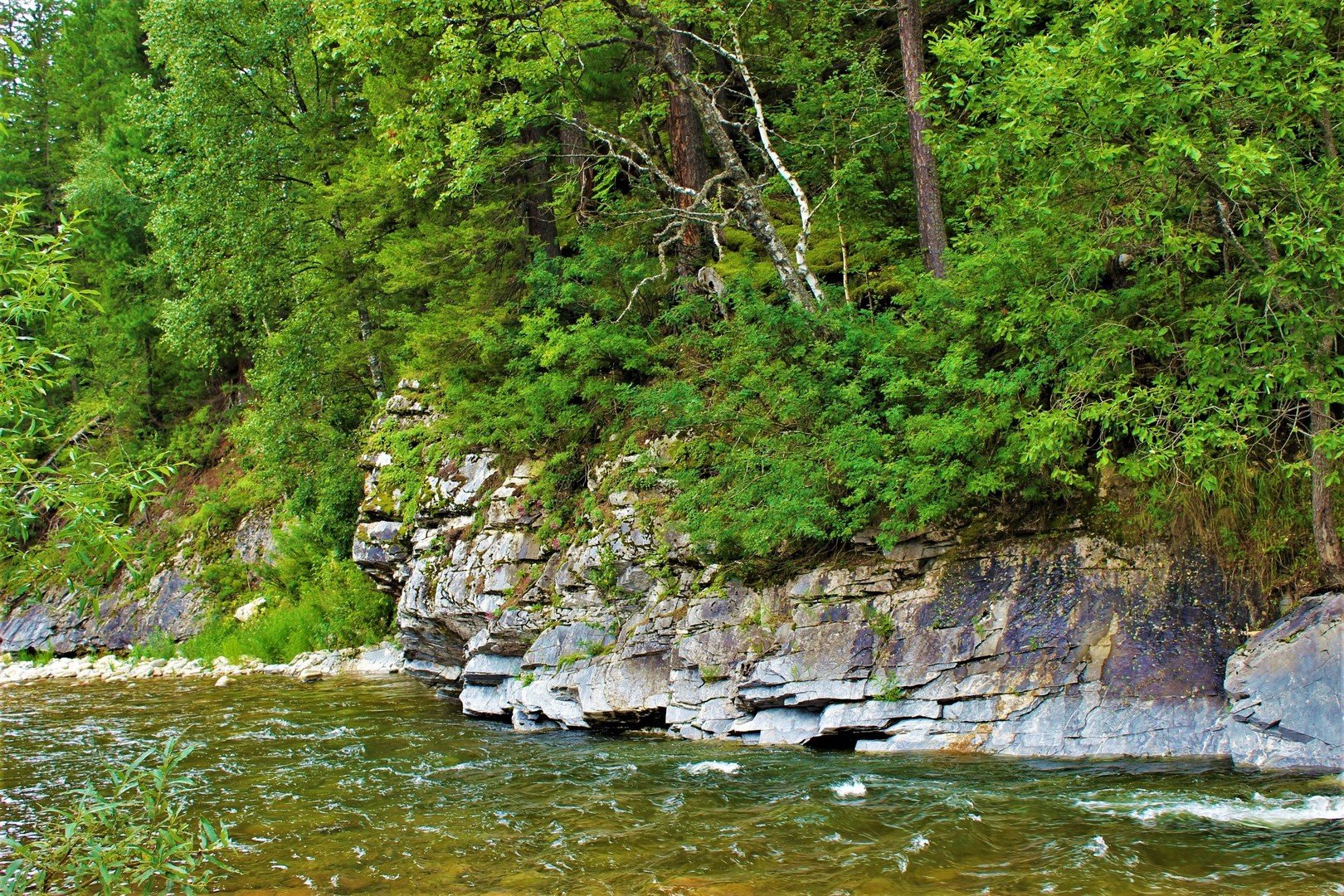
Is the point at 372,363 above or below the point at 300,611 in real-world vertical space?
above

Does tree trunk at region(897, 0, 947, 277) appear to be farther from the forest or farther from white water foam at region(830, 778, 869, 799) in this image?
white water foam at region(830, 778, 869, 799)

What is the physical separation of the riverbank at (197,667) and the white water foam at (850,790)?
12241 mm

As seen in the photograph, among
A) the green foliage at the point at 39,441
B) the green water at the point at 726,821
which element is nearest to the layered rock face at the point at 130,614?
the green water at the point at 726,821

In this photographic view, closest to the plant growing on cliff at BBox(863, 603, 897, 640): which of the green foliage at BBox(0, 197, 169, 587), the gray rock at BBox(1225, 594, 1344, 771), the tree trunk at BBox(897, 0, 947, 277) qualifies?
the gray rock at BBox(1225, 594, 1344, 771)

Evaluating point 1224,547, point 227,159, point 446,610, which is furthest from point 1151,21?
point 227,159

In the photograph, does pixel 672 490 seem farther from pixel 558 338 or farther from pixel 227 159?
pixel 227 159

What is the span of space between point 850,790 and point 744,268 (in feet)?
26.9

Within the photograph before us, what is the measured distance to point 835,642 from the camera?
10.2 meters

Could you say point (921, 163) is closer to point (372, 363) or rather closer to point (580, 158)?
point (580, 158)

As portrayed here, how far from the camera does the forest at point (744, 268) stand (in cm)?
772

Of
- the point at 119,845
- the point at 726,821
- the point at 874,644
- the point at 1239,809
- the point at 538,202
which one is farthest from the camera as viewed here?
the point at 538,202

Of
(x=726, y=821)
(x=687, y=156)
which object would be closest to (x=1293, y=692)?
(x=726, y=821)

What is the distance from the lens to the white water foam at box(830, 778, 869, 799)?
26.2 feet

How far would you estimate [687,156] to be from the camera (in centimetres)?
1544
